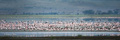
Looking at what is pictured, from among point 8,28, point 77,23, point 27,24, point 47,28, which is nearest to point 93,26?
point 77,23

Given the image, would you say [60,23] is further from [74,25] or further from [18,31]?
[18,31]

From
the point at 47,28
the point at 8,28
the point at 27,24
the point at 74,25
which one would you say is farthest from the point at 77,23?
the point at 8,28

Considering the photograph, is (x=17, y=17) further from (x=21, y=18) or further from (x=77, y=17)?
(x=77, y=17)

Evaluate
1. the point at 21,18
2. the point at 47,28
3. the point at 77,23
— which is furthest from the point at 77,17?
the point at 21,18

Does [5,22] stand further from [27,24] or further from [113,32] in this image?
[113,32]

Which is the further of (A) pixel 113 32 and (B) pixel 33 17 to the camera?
(B) pixel 33 17

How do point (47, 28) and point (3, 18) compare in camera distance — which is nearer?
point (3, 18)

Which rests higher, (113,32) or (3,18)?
(3,18)
